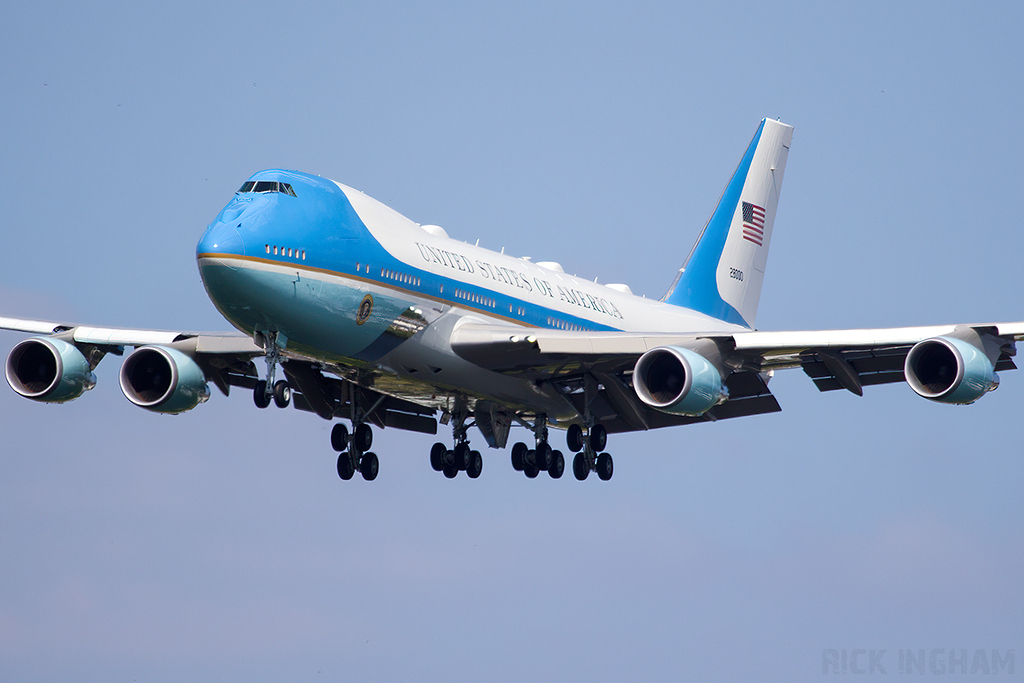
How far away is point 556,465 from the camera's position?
38.2m

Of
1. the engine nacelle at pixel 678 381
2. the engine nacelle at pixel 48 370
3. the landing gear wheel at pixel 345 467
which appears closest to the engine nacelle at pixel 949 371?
the engine nacelle at pixel 678 381

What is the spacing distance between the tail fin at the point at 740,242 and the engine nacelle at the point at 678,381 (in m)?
15.6

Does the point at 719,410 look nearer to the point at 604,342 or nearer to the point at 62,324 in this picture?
the point at 604,342

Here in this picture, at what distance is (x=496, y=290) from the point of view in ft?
112

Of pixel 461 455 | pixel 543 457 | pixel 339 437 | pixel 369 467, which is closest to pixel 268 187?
pixel 339 437

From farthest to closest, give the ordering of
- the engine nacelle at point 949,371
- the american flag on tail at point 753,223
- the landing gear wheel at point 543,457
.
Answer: the american flag on tail at point 753,223 < the landing gear wheel at point 543,457 < the engine nacelle at point 949,371

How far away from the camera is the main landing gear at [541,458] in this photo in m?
38.1

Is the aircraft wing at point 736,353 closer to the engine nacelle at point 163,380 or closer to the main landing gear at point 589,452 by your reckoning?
the main landing gear at point 589,452

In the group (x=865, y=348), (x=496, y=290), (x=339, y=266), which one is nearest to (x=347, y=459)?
(x=496, y=290)

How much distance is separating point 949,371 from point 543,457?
12503 millimetres

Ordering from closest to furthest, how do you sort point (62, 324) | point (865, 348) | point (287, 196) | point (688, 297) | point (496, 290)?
1. point (287, 196)
2. point (865, 348)
3. point (496, 290)
4. point (62, 324)
5. point (688, 297)

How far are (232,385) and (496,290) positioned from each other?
319 inches

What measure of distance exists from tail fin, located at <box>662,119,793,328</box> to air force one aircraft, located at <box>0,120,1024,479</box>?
19.7 feet

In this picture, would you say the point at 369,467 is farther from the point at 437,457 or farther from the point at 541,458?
the point at 541,458
